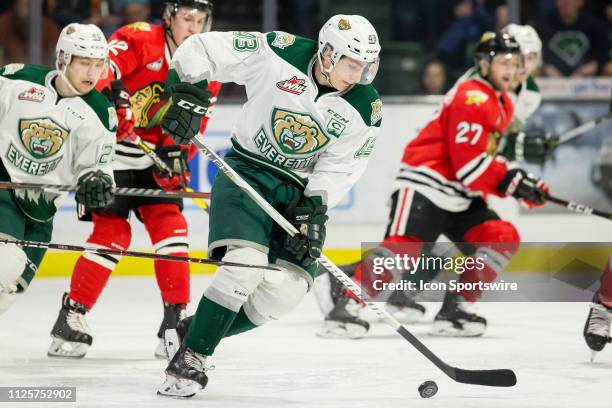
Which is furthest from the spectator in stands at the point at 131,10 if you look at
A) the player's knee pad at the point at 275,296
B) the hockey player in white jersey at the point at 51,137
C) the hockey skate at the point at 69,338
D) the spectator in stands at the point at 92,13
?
the player's knee pad at the point at 275,296

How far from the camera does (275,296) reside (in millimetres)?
3676

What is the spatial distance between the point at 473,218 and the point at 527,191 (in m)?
0.25

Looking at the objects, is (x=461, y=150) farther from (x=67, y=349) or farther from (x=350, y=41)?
(x=67, y=349)

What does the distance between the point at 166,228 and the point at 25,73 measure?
0.73 m

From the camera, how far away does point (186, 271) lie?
4.47 metres

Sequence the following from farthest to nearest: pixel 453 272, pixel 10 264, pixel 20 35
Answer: pixel 20 35, pixel 453 272, pixel 10 264

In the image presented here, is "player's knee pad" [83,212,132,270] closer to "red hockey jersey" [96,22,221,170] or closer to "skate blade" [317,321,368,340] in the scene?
Result: "red hockey jersey" [96,22,221,170]

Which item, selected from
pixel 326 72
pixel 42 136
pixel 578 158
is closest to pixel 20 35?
pixel 42 136

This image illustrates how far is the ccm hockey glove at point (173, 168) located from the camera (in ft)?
15.0

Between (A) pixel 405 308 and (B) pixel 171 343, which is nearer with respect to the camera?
(B) pixel 171 343

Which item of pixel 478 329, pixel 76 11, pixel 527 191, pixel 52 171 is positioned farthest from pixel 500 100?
pixel 76 11

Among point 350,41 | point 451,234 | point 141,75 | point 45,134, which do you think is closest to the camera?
point 350,41

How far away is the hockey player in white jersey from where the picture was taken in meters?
4.07

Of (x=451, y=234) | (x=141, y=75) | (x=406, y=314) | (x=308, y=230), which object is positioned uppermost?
(x=141, y=75)
